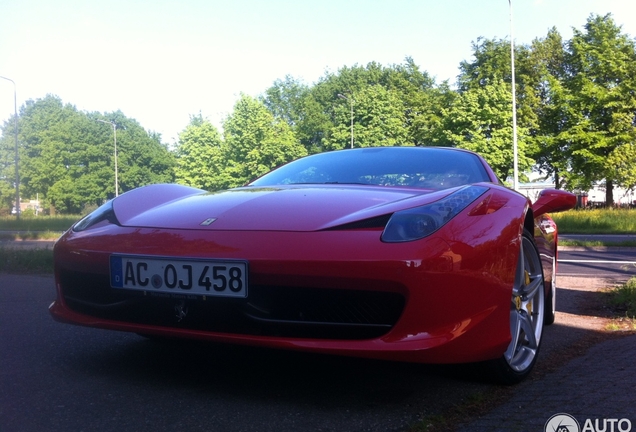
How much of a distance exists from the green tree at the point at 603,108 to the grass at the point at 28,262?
3008 centimetres

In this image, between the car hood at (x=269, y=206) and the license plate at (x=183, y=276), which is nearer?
the license plate at (x=183, y=276)

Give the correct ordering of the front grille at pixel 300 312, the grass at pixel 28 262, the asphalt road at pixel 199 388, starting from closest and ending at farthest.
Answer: the asphalt road at pixel 199 388, the front grille at pixel 300 312, the grass at pixel 28 262

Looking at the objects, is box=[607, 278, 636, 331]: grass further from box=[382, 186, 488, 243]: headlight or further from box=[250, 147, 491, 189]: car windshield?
box=[382, 186, 488, 243]: headlight

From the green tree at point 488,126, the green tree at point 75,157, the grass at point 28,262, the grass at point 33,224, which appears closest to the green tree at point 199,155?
the green tree at point 75,157

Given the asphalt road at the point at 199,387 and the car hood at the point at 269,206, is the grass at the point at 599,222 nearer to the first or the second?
the asphalt road at the point at 199,387

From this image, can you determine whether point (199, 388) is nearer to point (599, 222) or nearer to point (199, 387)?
point (199, 387)

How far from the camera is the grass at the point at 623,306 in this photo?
447cm

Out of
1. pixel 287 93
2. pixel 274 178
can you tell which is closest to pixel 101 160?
pixel 287 93

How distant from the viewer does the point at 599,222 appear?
24984 mm

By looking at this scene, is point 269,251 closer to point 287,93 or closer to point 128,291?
point 128,291

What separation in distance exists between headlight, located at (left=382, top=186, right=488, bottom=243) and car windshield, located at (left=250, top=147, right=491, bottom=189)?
2.39ft

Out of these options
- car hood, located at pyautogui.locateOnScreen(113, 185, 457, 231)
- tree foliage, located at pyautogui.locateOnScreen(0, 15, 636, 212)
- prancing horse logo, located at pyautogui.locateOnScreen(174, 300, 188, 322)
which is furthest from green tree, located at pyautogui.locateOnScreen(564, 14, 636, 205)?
prancing horse logo, located at pyautogui.locateOnScreen(174, 300, 188, 322)

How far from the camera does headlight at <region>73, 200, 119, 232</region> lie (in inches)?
115

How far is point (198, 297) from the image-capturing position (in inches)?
93.4
